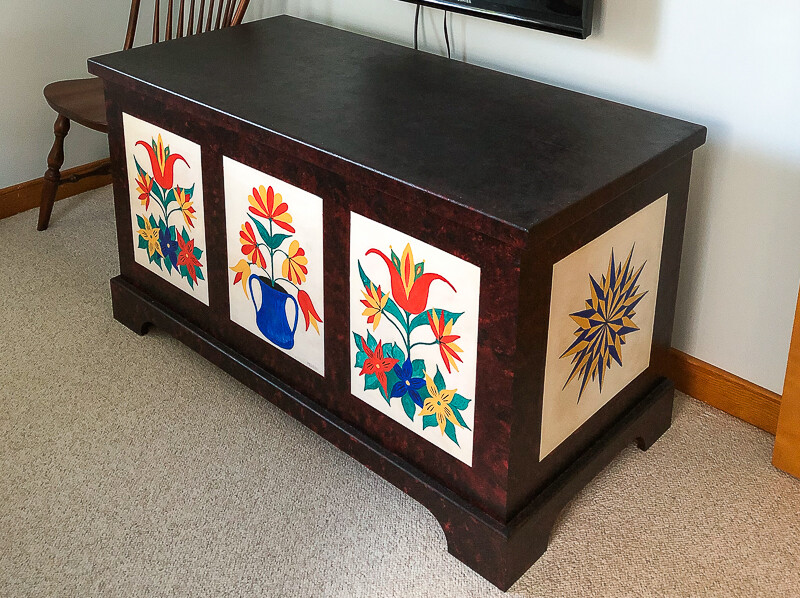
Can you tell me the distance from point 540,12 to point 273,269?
2.30 feet

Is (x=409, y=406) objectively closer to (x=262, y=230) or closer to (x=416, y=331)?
(x=416, y=331)

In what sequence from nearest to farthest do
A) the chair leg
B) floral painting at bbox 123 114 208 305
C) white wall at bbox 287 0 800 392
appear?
white wall at bbox 287 0 800 392, floral painting at bbox 123 114 208 305, the chair leg

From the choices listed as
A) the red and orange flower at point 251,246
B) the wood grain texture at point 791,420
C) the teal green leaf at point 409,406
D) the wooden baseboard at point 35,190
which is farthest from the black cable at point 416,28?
the wooden baseboard at point 35,190

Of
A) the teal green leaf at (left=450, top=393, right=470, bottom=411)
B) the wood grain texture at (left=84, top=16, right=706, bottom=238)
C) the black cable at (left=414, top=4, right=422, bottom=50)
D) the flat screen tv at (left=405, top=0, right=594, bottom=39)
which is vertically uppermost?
the flat screen tv at (left=405, top=0, right=594, bottom=39)

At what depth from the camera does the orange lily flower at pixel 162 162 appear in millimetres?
1818

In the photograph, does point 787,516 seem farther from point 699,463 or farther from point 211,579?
point 211,579

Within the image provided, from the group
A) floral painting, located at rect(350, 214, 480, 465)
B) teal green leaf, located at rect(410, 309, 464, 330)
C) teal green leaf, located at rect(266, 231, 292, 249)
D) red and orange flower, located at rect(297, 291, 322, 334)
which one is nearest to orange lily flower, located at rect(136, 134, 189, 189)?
teal green leaf, located at rect(266, 231, 292, 249)

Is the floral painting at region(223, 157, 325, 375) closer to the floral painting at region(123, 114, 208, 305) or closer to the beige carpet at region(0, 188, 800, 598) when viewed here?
the floral painting at region(123, 114, 208, 305)

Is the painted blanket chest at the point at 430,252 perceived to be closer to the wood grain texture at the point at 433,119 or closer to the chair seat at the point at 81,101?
the wood grain texture at the point at 433,119

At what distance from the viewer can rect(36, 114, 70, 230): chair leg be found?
95.8 inches

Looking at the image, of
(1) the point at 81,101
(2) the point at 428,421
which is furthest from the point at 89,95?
(2) the point at 428,421

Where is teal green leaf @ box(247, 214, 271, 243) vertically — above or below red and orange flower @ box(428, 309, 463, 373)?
above

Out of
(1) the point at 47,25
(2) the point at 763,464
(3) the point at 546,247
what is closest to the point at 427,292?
(3) the point at 546,247

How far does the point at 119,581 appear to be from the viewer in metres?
1.49
